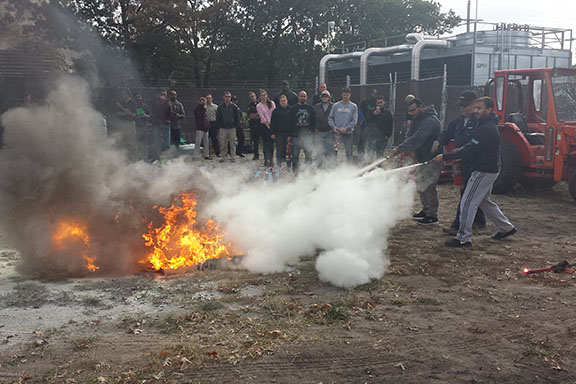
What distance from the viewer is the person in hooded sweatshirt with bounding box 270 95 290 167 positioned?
12344 mm

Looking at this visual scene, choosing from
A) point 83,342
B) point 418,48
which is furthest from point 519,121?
point 418,48

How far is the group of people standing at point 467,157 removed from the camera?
291 inches

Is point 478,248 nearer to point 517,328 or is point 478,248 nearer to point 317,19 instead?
point 517,328

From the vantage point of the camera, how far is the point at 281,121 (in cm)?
1240

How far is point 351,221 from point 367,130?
7.02 meters

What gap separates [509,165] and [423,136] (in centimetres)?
344

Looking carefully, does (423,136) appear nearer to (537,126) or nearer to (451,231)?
(451,231)

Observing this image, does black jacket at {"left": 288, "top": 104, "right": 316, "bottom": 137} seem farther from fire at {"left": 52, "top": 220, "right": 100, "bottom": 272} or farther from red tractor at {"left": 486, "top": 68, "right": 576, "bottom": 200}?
fire at {"left": 52, "top": 220, "right": 100, "bottom": 272}

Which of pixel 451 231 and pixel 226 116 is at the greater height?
pixel 226 116

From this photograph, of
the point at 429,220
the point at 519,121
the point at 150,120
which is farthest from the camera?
the point at 150,120

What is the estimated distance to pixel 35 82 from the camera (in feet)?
45.8

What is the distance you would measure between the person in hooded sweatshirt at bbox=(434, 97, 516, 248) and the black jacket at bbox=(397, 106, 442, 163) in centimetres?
118

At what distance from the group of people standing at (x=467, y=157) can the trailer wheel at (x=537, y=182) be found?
146 inches

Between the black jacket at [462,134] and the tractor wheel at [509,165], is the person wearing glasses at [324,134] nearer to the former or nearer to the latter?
the black jacket at [462,134]
